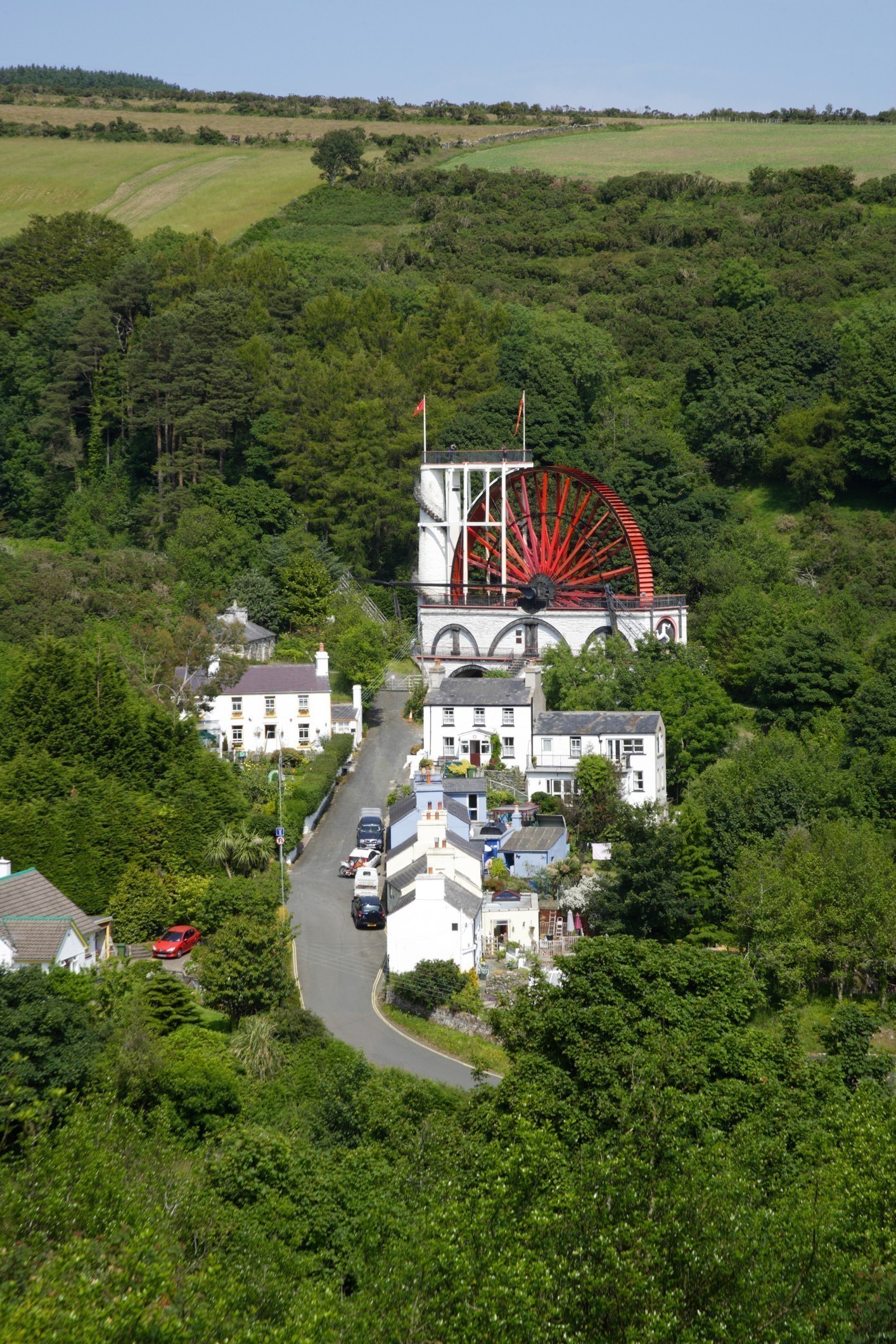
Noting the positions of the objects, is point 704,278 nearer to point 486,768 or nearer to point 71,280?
point 71,280

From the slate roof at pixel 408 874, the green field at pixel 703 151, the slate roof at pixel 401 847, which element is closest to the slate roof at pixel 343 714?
the slate roof at pixel 401 847

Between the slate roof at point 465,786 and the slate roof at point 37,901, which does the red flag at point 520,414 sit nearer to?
the slate roof at point 465,786

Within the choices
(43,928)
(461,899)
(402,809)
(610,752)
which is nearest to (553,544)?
(610,752)

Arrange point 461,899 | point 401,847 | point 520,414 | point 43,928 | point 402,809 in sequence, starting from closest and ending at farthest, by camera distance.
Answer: point 43,928 < point 461,899 < point 401,847 < point 402,809 < point 520,414

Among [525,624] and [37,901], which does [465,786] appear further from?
[37,901]

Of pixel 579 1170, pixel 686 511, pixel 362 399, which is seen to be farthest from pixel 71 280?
pixel 579 1170

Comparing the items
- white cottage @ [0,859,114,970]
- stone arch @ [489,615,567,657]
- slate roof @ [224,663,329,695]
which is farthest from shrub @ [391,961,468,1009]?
stone arch @ [489,615,567,657]
